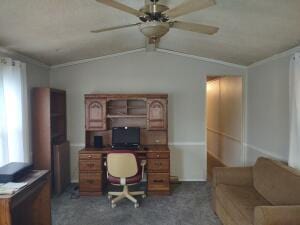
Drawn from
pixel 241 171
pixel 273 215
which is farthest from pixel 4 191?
pixel 241 171

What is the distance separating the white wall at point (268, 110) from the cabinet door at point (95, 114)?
2725 mm

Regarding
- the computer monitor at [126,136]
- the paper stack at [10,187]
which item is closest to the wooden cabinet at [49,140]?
the computer monitor at [126,136]

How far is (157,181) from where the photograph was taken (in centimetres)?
462

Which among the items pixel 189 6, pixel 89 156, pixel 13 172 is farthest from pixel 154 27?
pixel 89 156

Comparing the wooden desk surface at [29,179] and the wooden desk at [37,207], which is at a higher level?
the wooden desk surface at [29,179]

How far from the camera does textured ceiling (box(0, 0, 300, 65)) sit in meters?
2.49

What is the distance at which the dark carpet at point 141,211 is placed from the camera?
11.8 feet

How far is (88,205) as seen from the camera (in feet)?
13.7

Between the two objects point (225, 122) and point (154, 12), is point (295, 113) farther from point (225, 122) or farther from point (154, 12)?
point (225, 122)

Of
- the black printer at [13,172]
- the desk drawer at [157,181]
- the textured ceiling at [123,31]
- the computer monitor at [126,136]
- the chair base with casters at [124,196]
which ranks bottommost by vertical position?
the chair base with casters at [124,196]

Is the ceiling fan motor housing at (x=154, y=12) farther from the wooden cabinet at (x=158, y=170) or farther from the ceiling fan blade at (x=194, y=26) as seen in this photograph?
the wooden cabinet at (x=158, y=170)

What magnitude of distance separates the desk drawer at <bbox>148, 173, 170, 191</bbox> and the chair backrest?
1.96 feet

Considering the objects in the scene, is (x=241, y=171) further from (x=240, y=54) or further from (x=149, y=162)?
(x=240, y=54)

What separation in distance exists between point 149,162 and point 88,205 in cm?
118
